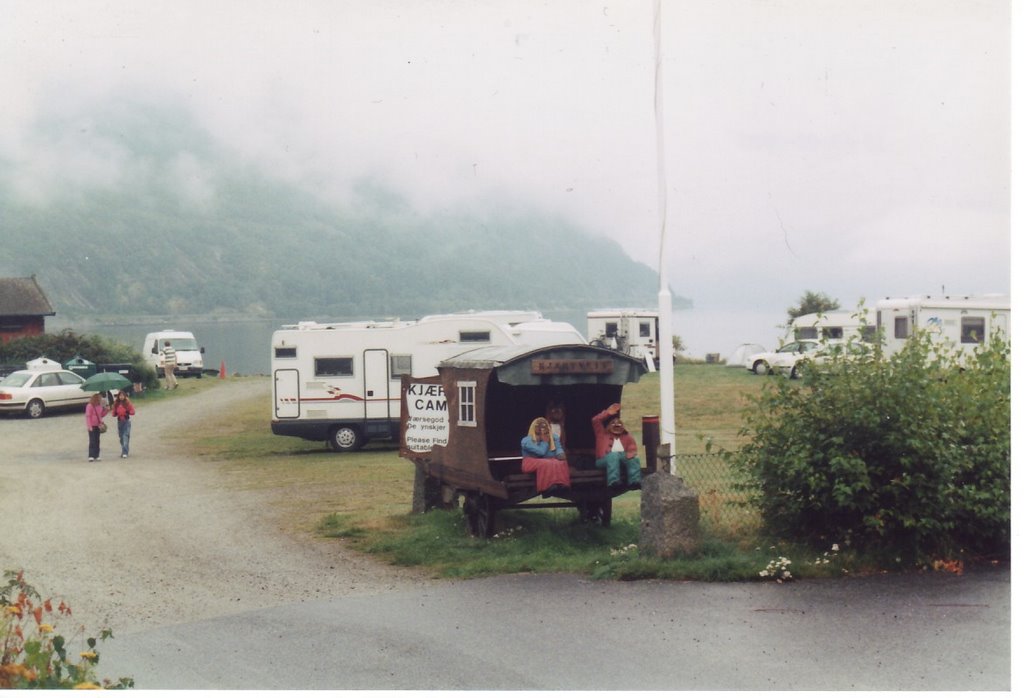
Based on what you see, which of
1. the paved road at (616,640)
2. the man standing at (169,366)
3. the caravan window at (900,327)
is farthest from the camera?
the man standing at (169,366)

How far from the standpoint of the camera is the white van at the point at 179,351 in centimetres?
2998

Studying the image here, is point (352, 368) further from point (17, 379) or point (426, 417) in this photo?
point (426, 417)

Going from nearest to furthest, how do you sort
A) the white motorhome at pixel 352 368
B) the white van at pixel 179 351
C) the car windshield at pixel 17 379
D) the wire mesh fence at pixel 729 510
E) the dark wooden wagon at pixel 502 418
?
1. the wire mesh fence at pixel 729 510
2. the dark wooden wagon at pixel 502 418
3. the white motorhome at pixel 352 368
4. the car windshield at pixel 17 379
5. the white van at pixel 179 351

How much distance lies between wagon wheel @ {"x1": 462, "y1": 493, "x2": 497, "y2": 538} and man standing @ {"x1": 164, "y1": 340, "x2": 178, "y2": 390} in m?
19.6

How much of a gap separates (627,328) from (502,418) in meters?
22.5

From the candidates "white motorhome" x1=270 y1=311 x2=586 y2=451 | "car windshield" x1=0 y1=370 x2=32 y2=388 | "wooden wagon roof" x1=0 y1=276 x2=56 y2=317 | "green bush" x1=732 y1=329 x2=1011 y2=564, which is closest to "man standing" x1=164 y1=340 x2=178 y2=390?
"wooden wagon roof" x1=0 y1=276 x2=56 y2=317

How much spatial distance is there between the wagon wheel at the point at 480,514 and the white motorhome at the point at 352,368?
9.71 m

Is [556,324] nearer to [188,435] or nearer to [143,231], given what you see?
[188,435]

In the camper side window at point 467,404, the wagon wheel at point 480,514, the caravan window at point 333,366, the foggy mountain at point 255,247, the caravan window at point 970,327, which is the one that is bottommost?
the wagon wheel at point 480,514

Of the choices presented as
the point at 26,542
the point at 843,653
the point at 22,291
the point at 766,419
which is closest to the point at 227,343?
the point at 22,291

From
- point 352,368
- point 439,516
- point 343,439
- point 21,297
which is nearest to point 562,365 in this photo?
point 439,516

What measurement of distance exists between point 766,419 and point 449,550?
3557mm

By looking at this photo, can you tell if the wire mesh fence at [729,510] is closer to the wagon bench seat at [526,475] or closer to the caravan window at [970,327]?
the wagon bench seat at [526,475]

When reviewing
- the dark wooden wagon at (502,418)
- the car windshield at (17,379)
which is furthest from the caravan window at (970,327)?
the car windshield at (17,379)
